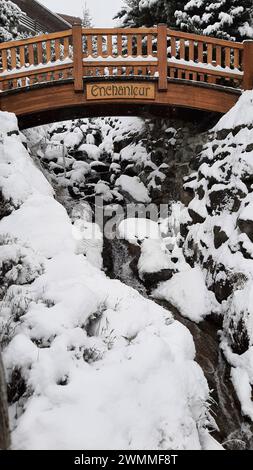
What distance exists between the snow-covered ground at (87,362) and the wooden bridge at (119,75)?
4849 mm

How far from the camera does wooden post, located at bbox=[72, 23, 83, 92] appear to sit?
9203 millimetres

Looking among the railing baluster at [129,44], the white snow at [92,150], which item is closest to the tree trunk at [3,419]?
the railing baluster at [129,44]

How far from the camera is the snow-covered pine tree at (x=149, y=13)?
1182cm

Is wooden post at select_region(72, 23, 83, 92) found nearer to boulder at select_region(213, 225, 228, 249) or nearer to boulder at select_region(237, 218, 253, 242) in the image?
boulder at select_region(213, 225, 228, 249)

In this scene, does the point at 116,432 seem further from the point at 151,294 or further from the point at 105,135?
the point at 105,135

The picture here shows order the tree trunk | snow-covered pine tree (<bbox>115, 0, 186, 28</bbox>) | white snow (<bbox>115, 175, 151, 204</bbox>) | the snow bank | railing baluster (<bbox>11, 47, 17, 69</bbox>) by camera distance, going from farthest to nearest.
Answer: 1. snow-covered pine tree (<bbox>115, 0, 186, 28</bbox>)
2. white snow (<bbox>115, 175, 151, 204</bbox>)
3. railing baluster (<bbox>11, 47, 17, 69</bbox>)
4. the snow bank
5. the tree trunk

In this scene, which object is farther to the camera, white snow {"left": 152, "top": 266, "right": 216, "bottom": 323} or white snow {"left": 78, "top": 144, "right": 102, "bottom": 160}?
white snow {"left": 78, "top": 144, "right": 102, "bottom": 160}

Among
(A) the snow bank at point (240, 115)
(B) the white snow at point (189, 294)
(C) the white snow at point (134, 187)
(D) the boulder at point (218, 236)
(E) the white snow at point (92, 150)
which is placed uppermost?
(A) the snow bank at point (240, 115)

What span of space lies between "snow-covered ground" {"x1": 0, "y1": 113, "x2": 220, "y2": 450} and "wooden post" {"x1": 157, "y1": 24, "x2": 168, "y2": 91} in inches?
214

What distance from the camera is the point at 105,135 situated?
15914mm

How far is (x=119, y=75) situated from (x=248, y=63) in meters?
3.07

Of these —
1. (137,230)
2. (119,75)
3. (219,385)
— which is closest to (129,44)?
(119,75)

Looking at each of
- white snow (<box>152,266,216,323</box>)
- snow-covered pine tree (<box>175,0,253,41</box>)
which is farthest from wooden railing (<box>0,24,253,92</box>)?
white snow (<box>152,266,216,323</box>)

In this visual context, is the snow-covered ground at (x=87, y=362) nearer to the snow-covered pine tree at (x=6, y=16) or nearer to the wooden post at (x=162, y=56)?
the wooden post at (x=162, y=56)
